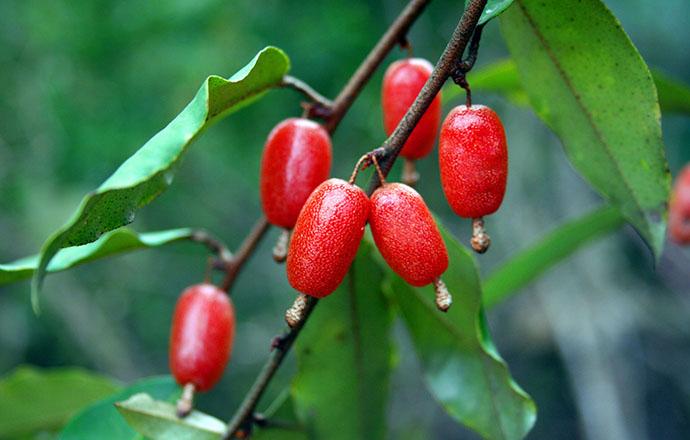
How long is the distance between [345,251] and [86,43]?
363cm

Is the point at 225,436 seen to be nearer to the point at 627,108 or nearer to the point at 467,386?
the point at 467,386

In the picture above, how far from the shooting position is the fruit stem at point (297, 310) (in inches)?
33.3

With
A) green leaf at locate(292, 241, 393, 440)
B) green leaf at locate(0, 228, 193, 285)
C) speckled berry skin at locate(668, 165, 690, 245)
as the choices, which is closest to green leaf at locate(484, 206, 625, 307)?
speckled berry skin at locate(668, 165, 690, 245)

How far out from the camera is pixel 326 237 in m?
0.78

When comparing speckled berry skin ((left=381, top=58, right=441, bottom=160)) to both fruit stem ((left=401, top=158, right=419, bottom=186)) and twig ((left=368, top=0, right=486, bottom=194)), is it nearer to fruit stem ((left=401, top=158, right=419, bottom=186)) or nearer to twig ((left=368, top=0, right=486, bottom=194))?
fruit stem ((left=401, top=158, right=419, bottom=186))

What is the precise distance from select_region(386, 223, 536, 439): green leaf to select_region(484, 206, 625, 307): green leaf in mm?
503

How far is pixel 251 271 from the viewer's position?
713 cm

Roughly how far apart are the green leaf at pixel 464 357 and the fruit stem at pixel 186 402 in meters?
0.34

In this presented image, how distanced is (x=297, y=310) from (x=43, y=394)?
36.5 inches

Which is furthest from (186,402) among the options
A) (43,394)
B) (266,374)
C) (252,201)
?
(252,201)

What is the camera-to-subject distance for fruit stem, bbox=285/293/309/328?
846 millimetres

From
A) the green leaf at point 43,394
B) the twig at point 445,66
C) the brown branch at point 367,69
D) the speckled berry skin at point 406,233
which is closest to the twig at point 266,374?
the speckled berry skin at point 406,233

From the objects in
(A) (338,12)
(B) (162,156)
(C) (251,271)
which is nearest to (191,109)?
(B) (162,156)

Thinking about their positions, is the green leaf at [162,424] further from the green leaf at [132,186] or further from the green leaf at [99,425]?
the green leaf at [132,186]
